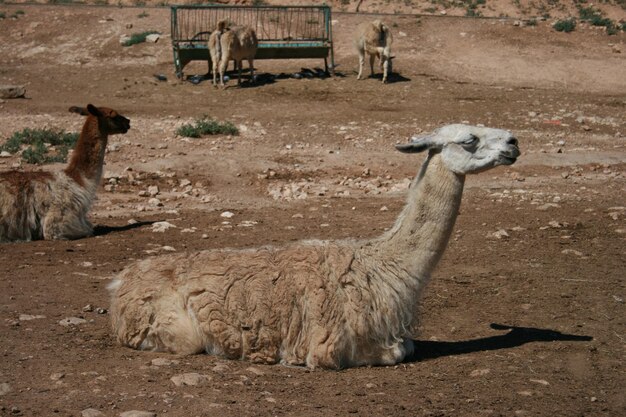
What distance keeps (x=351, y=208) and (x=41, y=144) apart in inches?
250

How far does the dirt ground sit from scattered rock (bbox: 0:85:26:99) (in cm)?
35

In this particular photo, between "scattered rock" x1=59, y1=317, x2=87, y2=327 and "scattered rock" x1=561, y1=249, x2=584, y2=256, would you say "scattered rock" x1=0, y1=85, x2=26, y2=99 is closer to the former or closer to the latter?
"scattered rock" x1=561, y1=249, x2=584, y2=256

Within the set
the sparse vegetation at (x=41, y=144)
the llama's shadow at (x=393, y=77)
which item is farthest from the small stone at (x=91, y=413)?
the llama's shadow at (x=393, y=77)

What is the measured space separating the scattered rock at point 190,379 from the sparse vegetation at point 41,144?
994 cm

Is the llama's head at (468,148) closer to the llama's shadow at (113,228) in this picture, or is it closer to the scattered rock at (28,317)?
the scattered rock at (28,317)

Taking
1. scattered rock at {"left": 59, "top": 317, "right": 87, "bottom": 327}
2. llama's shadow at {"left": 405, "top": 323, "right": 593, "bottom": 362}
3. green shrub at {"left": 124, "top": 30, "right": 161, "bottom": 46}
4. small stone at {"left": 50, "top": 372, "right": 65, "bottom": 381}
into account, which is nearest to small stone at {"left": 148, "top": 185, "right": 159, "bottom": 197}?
scattered rock at {"left": 59, "top": 317, "right": 87, "bottom": 327}

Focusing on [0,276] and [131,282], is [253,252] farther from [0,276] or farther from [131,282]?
[0,276]

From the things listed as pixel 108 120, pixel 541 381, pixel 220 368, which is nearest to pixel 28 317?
pixel 220 368

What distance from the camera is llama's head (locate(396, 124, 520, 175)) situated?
6844 mm

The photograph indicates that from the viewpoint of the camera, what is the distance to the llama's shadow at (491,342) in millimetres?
7234

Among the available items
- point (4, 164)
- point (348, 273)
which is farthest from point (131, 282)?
point (4, 164)

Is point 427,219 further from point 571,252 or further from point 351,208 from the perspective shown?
point 351,208

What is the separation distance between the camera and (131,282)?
7016mm

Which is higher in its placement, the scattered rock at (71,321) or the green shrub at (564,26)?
the green shrub at (564,26)
